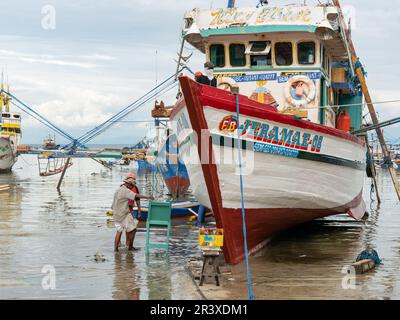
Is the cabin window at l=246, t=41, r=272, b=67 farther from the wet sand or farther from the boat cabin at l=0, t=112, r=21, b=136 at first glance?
the boat cabin at l=0, t=112, r=21, b=136

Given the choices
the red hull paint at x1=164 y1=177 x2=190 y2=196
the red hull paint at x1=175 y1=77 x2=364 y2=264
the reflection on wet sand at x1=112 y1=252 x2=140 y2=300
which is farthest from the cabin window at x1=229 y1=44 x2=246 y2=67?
the red hull paint at x1=164 y1=177 x2=190 y2=196

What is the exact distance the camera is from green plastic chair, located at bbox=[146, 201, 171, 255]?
491 inches

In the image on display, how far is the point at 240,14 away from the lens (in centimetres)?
1508

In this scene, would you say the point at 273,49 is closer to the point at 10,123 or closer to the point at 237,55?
the point at 237,55

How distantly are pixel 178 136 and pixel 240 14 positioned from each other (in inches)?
140

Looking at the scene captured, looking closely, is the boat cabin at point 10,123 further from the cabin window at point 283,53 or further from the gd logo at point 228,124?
the gd logo at point 228,124

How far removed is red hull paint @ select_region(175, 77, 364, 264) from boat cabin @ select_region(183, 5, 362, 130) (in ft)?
6.28

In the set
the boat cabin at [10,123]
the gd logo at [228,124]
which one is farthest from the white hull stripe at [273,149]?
the boat cabin at [10,123]

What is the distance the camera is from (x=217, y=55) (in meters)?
15.4

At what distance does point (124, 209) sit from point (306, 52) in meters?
5.60

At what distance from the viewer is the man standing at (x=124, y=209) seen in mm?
12648
